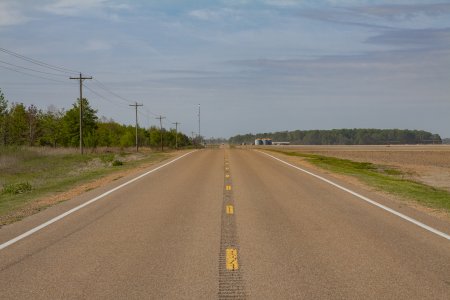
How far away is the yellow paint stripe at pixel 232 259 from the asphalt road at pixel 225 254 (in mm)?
13

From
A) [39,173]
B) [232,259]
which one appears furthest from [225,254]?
[39,173]

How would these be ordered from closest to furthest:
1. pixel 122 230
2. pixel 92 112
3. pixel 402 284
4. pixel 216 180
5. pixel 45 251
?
pixel 402 284, pixel 45 251, pixel 122 230, pixel 216 180, pixel 92 112

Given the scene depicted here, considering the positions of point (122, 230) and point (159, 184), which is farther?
point (159, 184)

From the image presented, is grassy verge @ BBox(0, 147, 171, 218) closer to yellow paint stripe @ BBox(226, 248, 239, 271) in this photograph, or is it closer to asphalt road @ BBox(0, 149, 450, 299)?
asphalt road @ BBox(0, 149, 450, 299)

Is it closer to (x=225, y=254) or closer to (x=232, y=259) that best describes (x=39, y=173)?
(x=225, y=254)

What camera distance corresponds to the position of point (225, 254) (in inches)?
328

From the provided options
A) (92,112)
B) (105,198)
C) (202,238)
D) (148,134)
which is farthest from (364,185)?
(148,134)

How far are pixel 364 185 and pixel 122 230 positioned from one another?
12.7m

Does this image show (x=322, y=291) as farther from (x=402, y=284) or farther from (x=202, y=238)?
(x=202, y=238)

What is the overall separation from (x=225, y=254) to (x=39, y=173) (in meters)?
26.5

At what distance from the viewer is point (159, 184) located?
20641mm

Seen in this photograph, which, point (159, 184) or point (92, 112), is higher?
point (92, 112)

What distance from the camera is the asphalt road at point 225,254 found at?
643cm

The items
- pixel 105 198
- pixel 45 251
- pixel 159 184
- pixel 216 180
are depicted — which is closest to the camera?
pixel 45 251
